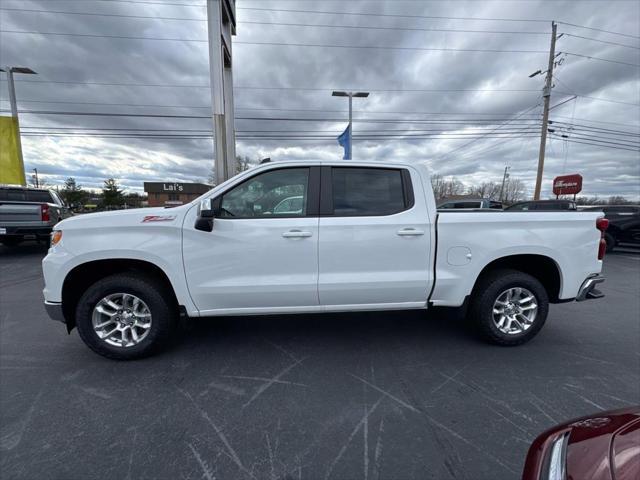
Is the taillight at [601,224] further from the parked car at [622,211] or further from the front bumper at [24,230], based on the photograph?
the front bumper at [24,230]

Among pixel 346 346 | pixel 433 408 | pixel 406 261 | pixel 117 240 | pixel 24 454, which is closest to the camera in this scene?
pixel 24 454

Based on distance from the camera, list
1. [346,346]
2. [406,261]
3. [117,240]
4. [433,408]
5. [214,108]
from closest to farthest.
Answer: [433,408]
[117,240]
[406,261]
[346,346]
[214,108]

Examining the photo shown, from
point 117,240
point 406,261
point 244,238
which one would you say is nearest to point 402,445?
point 406,261

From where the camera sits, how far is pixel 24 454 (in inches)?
74.4

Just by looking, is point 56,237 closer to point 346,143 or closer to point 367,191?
point 367,191

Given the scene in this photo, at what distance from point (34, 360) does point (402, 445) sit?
3673 mm

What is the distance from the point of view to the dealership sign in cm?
2477

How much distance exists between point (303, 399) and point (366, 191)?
2046 mm

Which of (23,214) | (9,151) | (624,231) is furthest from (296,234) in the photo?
(9,151)

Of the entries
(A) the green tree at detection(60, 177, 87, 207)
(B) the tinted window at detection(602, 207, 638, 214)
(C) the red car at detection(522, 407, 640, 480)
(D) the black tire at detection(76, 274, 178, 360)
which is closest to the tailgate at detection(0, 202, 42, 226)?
(D) the black tire at detection(76, 274, 178, 360)

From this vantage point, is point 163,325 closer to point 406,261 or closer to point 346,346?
point 346,346

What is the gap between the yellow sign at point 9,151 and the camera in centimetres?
1296

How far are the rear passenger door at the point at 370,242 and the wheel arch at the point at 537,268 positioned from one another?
2.79 ft

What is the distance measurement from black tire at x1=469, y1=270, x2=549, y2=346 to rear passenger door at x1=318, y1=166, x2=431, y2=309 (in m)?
0.65
